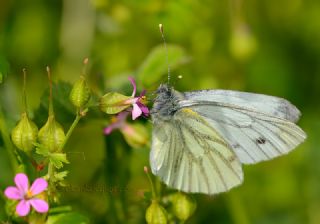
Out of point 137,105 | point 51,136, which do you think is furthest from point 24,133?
Answer: point 137,105

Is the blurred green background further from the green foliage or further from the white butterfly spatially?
the green foliage

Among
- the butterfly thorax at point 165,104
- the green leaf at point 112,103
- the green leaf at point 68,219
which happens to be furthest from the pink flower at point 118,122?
the green leaf at point 68,219

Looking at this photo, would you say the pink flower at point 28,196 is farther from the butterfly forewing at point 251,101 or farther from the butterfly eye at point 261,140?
the butterfly eye at point 261,140

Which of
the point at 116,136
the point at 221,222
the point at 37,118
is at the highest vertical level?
the point at 37,118

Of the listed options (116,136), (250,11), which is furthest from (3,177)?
(250,11)

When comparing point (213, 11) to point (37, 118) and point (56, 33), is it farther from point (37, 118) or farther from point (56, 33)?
point (37, 118)

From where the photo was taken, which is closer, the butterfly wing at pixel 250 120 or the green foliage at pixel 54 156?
the green foliage at pixel 54 156
